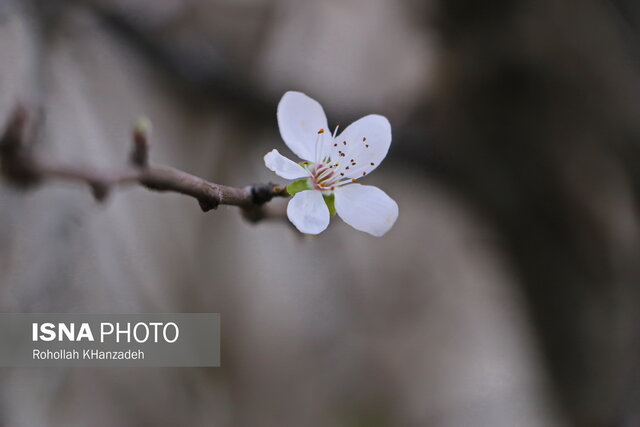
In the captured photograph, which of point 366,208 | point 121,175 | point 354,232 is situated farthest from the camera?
point 354,232

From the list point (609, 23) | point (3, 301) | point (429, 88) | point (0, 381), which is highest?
point (429, 88)

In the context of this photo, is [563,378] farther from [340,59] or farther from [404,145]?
[340,59]

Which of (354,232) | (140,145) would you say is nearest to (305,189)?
(140,145)

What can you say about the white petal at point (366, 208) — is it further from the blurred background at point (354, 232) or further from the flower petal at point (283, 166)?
the blurred background at point (354, 232)

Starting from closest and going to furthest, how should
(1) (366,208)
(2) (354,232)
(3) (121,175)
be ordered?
1. (3) (121,175)
2. (1) (366,208)
3. (2) (354,232)

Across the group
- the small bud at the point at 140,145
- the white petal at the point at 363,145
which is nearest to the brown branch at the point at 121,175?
the small bud at the point at 140,145

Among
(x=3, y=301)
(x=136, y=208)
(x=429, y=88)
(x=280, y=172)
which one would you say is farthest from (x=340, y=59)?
(x=280, y=172)

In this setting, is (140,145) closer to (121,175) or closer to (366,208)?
(121,175)
